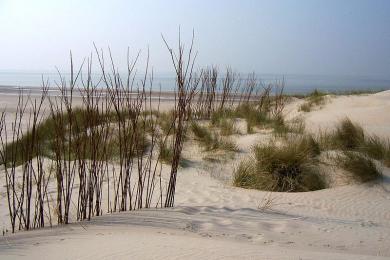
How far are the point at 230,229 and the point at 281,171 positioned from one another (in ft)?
6.28

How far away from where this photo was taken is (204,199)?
14.0 ft

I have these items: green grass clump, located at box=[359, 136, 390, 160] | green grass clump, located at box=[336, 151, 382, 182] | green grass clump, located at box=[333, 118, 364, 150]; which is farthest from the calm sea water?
green grass clump, located at box=[336, 151, 382, 182]

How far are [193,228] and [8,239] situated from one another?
3.85 feet

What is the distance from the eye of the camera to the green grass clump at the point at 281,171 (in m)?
4.70

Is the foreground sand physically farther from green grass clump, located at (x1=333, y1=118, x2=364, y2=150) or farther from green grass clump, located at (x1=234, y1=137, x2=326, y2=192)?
green grass clump, located at (x1=333, y1=118, x2=364, y2=150)


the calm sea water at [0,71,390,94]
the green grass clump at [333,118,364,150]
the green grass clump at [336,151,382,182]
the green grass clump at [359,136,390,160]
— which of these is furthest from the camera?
the calm sea water at [0,71,390,94]

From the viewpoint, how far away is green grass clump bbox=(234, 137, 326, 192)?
15.4 ft

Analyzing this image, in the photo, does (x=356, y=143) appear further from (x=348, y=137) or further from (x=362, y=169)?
(x=362, y=169)

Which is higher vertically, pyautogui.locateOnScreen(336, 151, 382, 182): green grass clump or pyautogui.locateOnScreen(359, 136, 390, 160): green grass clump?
pyautogui.locateOnScreen(359, 136, 390, 160): green grass clump

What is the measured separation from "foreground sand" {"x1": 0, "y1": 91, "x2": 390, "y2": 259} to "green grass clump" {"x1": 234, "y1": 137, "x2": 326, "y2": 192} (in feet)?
0.74

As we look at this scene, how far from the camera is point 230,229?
313 cm

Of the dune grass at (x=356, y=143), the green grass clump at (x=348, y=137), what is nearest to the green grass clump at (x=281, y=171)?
the dune grass at (x=356, y=143)

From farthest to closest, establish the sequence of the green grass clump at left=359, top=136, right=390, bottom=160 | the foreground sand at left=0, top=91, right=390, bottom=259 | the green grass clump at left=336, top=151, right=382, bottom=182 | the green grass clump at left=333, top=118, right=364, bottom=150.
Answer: the green grass clump at left=333, top=118, right=364, bottom=150, the green grass clump at left=359, top=136, right=390, bottom=160, the green grass clump at left=336, top=151, right=382, bottom=182, the foreground sand at left=0, top=91, right=390, bottom=259

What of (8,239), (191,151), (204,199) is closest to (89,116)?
(8,239)
